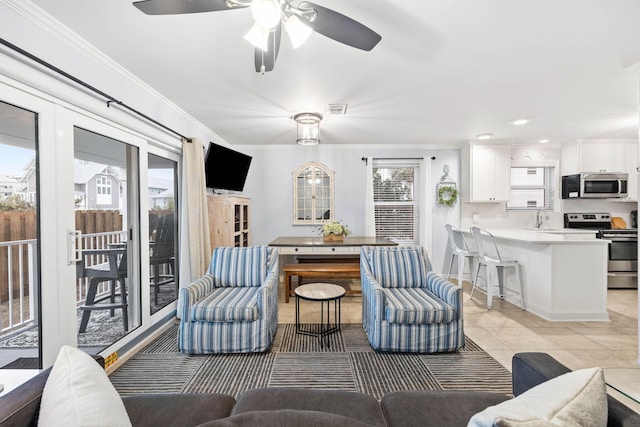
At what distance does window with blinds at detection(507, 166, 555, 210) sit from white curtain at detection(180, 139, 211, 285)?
5068mm

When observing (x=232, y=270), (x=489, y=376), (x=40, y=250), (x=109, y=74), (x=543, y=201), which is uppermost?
(x=109, y=74)

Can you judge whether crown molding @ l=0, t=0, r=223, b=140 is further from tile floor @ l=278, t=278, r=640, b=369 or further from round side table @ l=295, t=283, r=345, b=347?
tile floor @ l=278, t=278, r=640, b=369

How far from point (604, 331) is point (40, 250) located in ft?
15.9

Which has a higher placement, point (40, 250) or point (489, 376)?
point (40, 250)

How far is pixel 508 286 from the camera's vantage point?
3885 mm

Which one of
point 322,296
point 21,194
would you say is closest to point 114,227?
point 21,194

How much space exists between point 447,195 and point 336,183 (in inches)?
77.4

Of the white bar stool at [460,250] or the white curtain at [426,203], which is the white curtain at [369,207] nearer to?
the white curtain at [426,203]

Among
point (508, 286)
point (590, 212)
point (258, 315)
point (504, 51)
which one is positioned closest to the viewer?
point (504, 51)

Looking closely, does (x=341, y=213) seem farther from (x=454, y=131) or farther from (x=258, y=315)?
(x=258, y=315)

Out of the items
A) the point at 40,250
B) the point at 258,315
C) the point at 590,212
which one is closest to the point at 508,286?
the point at 590,212

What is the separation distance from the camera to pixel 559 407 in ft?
2.26

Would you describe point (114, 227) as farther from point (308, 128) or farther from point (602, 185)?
point (602, 185)

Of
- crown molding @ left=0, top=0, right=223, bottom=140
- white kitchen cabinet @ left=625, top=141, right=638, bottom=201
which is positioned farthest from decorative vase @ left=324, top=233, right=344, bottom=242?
white kitchen cabinet @ left=625, top=141, right=638, bottom=201
